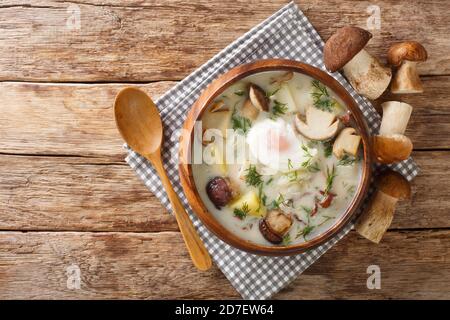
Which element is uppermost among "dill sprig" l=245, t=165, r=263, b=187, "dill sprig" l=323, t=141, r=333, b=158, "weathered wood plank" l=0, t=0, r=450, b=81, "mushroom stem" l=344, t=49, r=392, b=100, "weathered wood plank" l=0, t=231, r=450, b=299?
"weathered wood plank" l=0, t=0, r=450, b=81

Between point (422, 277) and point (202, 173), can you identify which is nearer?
point (202, 173)

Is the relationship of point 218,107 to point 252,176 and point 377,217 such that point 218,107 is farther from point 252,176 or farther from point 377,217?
point 377,217

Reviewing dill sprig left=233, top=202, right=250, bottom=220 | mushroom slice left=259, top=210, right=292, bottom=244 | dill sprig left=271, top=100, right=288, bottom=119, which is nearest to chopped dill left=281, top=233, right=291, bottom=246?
mushroom slice left=259, top=210, right=292, bottom=244

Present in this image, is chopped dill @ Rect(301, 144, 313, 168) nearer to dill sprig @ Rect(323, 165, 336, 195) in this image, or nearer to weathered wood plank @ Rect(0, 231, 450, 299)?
dill sprig @ Rect(323, 165, 336, 195)

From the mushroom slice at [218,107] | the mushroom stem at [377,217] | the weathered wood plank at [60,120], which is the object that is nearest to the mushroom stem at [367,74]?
the mushroom stem at [377,217]

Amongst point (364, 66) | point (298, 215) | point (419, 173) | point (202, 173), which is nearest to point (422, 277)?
point (419, 173)

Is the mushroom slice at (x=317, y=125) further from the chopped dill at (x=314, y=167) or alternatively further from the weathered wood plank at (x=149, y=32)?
the weathered wood plank at (x=149, y=32)

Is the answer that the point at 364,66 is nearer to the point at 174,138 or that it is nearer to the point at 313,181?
the point at 313,181
